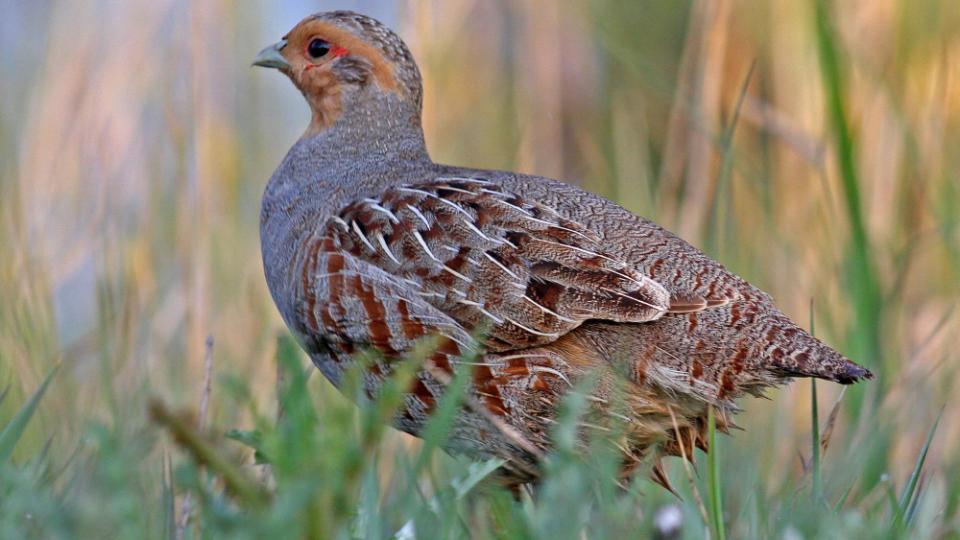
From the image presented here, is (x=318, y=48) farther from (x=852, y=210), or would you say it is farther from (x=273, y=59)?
(x=852, y=210)

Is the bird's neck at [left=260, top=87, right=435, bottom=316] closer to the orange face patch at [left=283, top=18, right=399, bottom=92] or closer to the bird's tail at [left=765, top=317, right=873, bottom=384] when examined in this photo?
the orange face patch at [left=283, top=18, right=399, bottom=92]

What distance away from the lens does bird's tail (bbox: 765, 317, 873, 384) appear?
8.84 feet

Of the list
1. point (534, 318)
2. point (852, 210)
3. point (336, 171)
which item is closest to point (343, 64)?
point (336, 171)

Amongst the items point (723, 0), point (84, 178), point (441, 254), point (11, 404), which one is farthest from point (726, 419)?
point (84, 178)

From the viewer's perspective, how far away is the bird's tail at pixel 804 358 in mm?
2693

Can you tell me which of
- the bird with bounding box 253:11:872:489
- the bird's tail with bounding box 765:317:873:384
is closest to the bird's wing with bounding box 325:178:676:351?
the bird with bounding box 253:11:872:489

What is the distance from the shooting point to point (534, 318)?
9.46 ft

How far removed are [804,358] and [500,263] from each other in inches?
29.2

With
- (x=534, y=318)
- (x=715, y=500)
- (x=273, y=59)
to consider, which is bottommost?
(x=715, y=500)

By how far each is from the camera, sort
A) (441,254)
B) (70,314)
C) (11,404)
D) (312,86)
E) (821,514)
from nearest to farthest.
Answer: (821,514), (11,404), (441,254), (312,86), (70,314)

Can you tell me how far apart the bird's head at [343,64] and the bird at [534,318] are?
0.63 m

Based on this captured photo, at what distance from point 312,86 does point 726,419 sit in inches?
68.1

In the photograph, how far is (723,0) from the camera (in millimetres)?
4449

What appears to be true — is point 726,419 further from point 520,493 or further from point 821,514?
point 821,514
